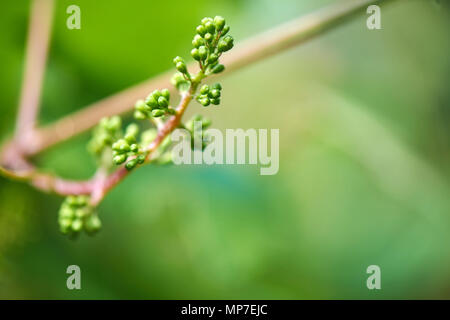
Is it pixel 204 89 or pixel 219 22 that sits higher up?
pixel 219 22

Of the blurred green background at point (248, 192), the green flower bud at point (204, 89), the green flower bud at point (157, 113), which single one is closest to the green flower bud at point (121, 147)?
the green flower bud at point (157, 113)

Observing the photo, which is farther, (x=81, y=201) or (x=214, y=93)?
(x=81, y=201)

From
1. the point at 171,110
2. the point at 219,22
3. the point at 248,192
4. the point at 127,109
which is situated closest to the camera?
the point at 219,22

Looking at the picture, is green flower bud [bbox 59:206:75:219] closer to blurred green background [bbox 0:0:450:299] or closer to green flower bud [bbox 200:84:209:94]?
green flower bud [bbox 200:84:209:94]

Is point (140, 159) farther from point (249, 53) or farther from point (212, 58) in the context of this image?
point (249, 53)

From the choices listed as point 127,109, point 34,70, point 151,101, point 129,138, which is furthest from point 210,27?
point 34,70

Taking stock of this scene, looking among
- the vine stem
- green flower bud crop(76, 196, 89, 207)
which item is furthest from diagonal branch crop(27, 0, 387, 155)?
green flower bud crop(76, 196, 89, 207)
